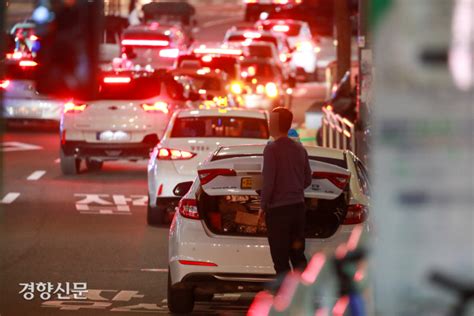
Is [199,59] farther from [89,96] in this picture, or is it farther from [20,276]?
[89,96]

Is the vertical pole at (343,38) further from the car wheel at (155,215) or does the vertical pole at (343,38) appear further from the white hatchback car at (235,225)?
the white hatchback car at (235,225)

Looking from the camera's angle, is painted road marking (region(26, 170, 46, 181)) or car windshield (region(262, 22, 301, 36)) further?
car windshield (region(262, 22, 301, 36))

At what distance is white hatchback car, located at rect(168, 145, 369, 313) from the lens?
35.5 feet

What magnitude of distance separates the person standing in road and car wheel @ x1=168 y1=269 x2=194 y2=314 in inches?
40.0

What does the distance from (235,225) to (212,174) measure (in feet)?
1.70

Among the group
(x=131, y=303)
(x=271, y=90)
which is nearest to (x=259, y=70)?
(x=271, y=90)

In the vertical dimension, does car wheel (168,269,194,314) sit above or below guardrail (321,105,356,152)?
above

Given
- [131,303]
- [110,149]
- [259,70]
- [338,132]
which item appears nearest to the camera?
[131,303]

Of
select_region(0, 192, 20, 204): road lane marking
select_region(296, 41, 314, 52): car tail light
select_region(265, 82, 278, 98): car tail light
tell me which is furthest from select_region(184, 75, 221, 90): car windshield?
select_region(296, 41, 314, 52): car tail light

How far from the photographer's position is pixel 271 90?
3431 cm

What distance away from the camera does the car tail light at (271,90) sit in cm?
3416

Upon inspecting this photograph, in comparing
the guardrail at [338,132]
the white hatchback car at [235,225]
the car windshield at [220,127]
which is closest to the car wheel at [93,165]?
the guardrail at [338,132]

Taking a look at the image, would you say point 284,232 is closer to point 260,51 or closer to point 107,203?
point 107,203

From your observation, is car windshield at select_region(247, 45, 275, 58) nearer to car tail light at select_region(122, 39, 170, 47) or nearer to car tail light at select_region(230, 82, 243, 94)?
car tail light at select_region(122, 39, 170, 47)
